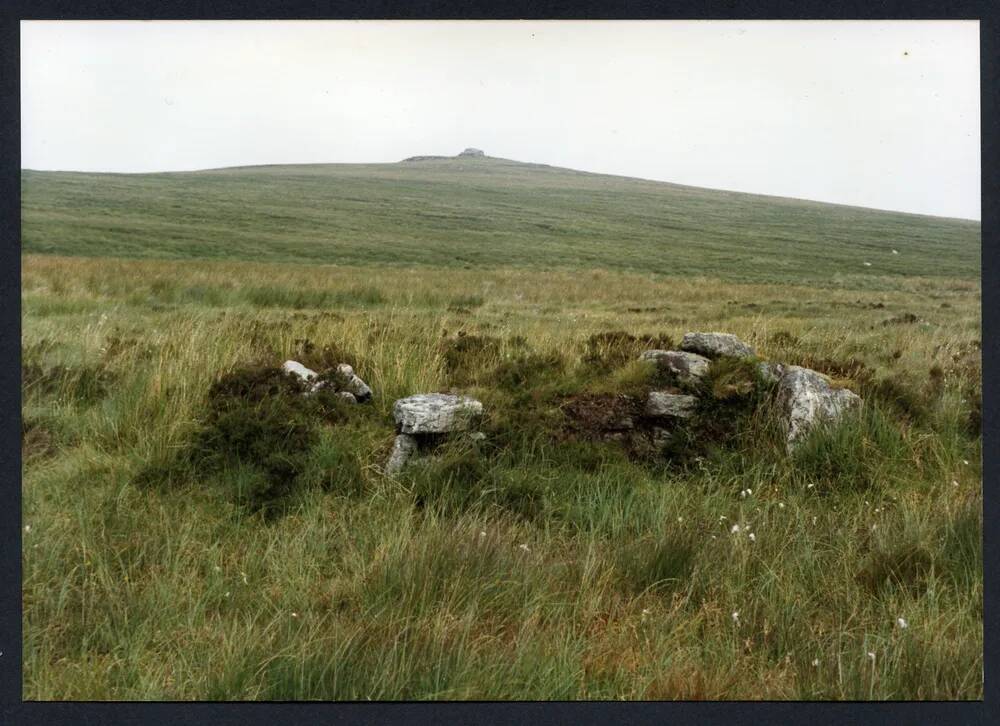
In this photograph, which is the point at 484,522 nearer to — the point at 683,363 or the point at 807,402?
the point at 683,363

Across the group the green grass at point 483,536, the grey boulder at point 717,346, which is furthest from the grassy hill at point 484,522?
the grey boulder at point 717,346

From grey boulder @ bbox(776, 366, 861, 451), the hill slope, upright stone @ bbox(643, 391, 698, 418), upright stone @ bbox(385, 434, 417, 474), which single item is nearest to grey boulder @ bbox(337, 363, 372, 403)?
upright stone @ bbox(385, 434, 417, 474)

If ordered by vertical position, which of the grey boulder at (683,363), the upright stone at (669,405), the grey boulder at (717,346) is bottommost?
the upright stone at (669,405)

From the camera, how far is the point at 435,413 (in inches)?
206

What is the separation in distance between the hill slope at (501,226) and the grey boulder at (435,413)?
800cm

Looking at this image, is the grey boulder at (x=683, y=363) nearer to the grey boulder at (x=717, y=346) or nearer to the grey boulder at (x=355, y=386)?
the grey boulder at (x=717, y=346)

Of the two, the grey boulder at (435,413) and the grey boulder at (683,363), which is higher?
the grey boulder at (683,363)

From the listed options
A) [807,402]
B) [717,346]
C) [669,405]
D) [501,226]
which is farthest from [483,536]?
[501,226]

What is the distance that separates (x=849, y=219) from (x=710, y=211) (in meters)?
7.35

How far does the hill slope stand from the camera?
2255 cm

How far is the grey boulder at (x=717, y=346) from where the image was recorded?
20.4 feet

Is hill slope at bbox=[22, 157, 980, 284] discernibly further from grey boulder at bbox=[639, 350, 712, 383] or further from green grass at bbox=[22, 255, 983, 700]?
grey boulder at bbox=[639, 350, 712, 383]

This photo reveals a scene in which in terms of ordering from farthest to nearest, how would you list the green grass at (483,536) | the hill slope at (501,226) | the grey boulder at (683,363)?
the hill slope at (501,226), the grey boulder at (683,363), the green grass at (483,536)

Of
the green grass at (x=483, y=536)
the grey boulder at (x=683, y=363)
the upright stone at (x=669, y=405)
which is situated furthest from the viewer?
the grey boulder at (x=683, y=363)
